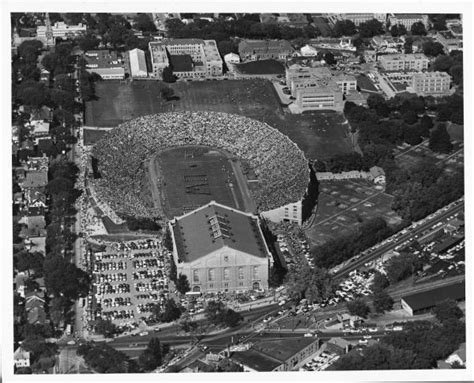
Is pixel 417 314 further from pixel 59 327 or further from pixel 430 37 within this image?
pixel 430 37

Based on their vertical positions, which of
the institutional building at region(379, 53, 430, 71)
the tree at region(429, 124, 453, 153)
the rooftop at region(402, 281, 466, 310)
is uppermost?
the institutional building at region(379, 53, 430, 71)

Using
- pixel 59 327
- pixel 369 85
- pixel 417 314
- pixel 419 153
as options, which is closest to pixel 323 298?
pixel 417 314

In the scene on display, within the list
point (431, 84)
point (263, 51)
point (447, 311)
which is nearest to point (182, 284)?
point (447, 311)

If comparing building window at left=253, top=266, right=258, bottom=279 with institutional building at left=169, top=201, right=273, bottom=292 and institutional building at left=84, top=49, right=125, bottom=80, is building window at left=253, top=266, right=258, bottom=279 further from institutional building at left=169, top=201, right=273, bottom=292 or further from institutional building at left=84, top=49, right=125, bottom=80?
institutional building at left=84, top=49, right=125, bottom=80

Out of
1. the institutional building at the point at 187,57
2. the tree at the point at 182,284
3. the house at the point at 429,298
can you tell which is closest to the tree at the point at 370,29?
the institutional building at the point at 187,57

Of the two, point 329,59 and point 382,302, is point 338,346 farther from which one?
point 329,59

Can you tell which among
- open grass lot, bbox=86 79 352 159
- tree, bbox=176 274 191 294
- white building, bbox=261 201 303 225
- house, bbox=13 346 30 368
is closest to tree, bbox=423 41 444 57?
open grass lot, bbox=86 79 352 159
